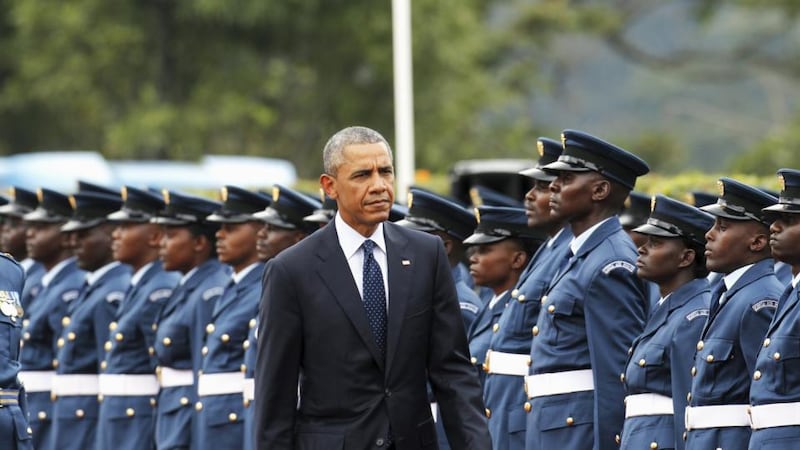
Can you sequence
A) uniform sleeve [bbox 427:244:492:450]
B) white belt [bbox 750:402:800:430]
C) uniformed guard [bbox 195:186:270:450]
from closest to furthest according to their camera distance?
uniform sleeve [bbox 427:244:492:450] < white belt [bbox 750:402:800:430] < uniformed guard [bbox 195:186:270:450]

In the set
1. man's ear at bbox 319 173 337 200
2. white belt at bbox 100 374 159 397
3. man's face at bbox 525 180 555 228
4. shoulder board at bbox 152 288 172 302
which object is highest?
man's ear at bbox 319 173 337 200

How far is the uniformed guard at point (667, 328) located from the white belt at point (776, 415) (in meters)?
0.64

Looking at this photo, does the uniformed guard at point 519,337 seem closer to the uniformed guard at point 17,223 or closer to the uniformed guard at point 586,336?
the uniformed guard at point 586,336

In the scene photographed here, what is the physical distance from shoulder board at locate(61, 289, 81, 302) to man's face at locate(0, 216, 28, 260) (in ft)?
4.88

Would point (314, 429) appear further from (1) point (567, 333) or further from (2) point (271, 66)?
(2) point (271, 66)

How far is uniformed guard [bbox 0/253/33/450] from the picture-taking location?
8.21m

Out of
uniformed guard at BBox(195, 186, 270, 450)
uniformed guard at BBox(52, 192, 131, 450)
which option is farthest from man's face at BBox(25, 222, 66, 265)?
uniformed guard at BBox(195, 186, 270, 450)

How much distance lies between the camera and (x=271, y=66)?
33.4 metres

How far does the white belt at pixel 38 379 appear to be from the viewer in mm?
11664

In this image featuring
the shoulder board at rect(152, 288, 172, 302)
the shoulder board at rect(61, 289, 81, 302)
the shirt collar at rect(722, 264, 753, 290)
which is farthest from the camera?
the shoulder board at rect(61, 289, 81, 302)

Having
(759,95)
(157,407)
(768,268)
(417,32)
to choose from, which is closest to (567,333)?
A: (768,268)

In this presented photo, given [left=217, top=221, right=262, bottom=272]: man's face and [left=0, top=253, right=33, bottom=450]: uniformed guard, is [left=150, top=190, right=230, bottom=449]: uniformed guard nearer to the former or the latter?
[left=217, top=221, right=262, bottom=272]: man's face

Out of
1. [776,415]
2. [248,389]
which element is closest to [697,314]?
[776,415]

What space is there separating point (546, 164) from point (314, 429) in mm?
2951
